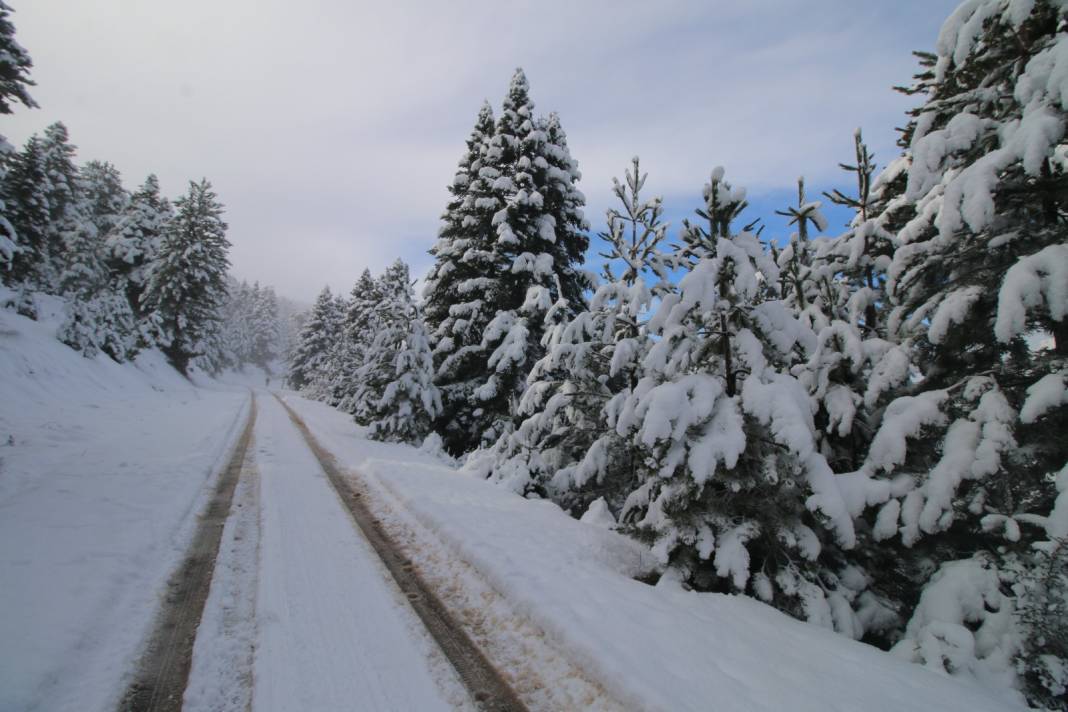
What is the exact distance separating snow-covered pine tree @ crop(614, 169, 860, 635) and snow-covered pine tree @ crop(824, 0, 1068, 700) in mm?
780

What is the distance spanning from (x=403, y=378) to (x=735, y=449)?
1293cm

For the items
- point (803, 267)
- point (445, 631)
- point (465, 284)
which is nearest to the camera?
point (445, 631)

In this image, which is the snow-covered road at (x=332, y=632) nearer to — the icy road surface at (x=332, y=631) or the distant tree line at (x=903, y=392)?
the icy road surface at (x=332, y=631)

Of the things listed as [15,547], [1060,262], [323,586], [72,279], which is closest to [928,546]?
[1060,262]

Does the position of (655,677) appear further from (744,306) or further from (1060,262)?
(1060,262)

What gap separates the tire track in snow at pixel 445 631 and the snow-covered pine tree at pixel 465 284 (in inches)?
324

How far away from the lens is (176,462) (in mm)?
8789

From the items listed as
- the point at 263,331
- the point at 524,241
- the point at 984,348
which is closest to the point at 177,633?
the point at 984,348

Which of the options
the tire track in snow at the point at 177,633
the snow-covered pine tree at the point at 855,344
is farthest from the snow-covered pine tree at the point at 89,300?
the snow-covered pine tree at the point at 855,344

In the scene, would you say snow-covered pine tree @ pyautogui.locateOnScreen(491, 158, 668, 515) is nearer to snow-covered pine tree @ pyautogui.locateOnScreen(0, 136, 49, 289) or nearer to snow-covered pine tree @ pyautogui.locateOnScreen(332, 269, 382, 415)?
snow-covered pine tree @ pyautogui.locateOnScreen(332, 269, 382, 415)

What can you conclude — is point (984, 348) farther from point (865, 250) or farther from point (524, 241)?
point (524, 241)

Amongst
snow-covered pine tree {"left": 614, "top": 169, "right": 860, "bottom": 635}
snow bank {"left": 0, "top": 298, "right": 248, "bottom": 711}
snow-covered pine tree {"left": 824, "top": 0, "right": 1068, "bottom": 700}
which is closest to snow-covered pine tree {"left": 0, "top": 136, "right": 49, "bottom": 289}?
snow bank {"left": 0, "top": 298, "right": 248, "bottom": 711}

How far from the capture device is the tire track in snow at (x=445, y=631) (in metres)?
3.02

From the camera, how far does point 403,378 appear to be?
15.6 meters
